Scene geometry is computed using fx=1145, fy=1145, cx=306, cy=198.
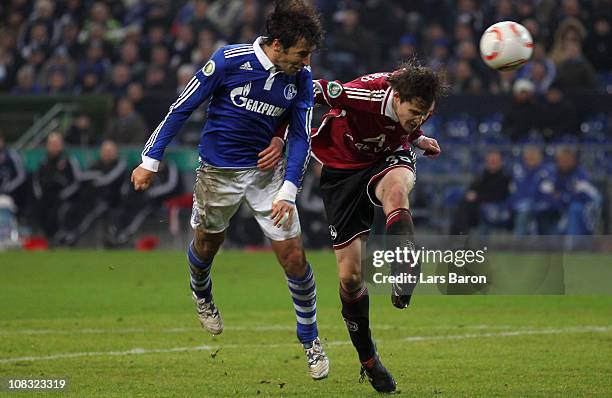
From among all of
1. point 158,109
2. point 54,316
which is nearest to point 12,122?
point 158,109

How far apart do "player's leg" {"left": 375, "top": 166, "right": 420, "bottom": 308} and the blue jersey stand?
0.59 m

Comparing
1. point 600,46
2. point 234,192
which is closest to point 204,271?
point 234,192

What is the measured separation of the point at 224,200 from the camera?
26.1 ft

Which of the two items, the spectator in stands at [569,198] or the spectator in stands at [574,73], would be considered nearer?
the spectator in stands at [569,198]

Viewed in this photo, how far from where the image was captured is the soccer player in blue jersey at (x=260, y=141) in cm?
741

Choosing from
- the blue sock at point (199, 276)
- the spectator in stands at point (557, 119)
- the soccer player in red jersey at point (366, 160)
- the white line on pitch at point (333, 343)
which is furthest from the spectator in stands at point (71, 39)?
the soccer player in red jersey at point (366, 160)

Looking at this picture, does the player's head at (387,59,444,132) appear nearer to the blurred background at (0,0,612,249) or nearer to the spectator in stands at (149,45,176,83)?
the blurred background at (0,0,612,249)

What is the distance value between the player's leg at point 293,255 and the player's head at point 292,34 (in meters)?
0.87

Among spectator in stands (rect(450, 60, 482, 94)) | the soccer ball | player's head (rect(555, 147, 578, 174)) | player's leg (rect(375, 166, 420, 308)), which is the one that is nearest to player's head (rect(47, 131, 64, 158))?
spectator in stands (rect(450, 60, 482, 94))

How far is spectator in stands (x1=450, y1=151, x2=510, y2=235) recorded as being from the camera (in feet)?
58.4

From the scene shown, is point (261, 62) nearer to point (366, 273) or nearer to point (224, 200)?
point (224, 200)

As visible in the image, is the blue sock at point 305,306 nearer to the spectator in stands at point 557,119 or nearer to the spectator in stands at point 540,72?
the spectator in stands at point 557,119

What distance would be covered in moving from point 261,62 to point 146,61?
51.9 feet

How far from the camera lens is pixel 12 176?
20531 mm
